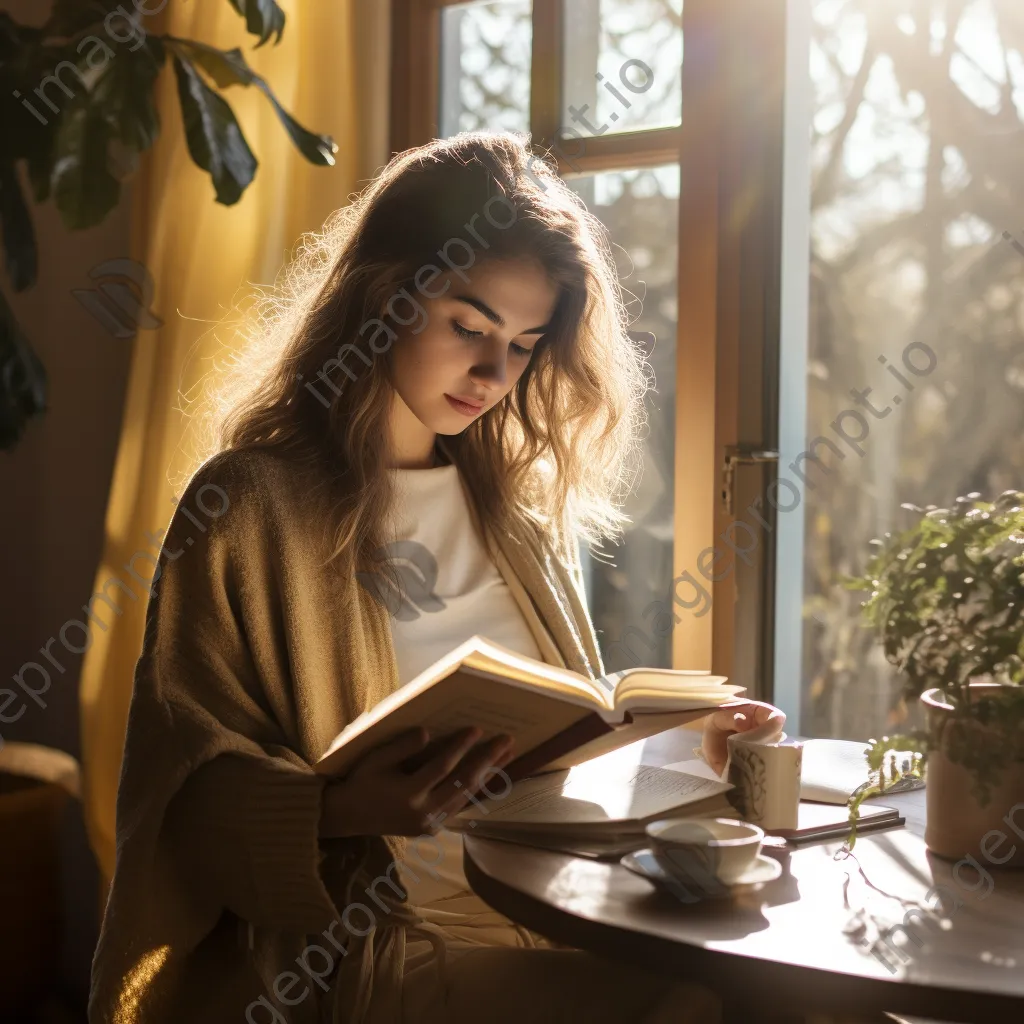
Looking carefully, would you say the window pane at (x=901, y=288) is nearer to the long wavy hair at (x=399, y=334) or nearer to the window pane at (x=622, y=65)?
the window pane at (x=622, y=65)

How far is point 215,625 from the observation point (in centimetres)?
129

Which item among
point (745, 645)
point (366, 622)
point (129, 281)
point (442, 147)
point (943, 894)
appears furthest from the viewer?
point (129, 281)

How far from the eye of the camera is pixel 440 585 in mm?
1592

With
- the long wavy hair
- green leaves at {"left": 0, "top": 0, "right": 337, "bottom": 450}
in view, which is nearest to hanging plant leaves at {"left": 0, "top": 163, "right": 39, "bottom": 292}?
green leaves at {"left": 0, "top": 0, "right": 337, "bottom": 450}

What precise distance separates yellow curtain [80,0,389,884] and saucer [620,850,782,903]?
5.26 ft

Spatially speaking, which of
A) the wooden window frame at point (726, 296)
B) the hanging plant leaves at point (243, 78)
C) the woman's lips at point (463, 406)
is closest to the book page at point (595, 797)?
the woman's lips at point (463, 406)

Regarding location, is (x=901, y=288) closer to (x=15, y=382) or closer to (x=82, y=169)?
(x=82, y=169)

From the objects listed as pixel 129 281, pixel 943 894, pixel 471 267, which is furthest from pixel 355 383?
pixel 129 281

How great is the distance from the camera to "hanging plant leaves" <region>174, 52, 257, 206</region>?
1898 mm

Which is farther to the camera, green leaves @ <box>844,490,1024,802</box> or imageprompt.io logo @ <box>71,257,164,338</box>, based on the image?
imageprompt.io logo @ <box>71,257,164,338</box>

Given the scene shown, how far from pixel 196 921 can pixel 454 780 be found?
319 millimetres

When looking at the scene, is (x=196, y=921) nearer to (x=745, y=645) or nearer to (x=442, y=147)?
(x=442, y=147)

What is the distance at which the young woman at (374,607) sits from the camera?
45.8 inches

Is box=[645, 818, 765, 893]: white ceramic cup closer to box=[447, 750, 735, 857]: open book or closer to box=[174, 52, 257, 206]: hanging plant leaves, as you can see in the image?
box=[447, 750, 735, 857]: open book
